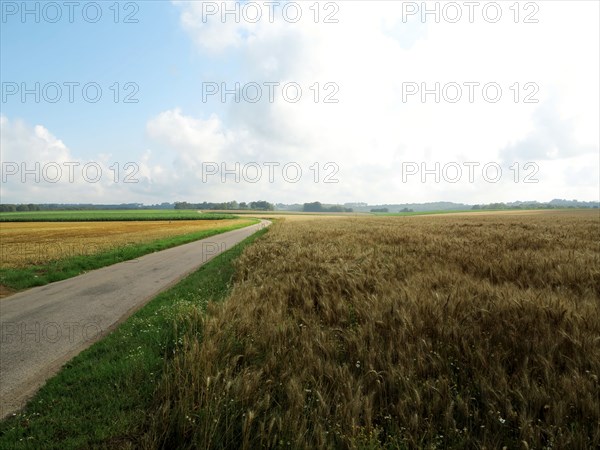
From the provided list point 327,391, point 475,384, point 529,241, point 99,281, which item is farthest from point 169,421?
point 529,241

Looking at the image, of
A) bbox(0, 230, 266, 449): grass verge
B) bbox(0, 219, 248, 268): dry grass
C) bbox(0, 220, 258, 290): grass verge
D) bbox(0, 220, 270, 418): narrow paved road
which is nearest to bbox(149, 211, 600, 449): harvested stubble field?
bbox(0, 230, 266, 449): grass verge

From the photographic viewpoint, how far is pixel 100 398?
4.22 m

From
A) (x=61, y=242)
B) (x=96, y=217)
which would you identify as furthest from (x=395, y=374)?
(x=96, y=217)

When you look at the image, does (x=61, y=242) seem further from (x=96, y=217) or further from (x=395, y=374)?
(x=96, y=217)

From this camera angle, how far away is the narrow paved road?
5.45m

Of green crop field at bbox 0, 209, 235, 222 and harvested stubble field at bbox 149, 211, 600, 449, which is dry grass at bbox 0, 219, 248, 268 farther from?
green crop field at bbox 0, 209, 235, 222

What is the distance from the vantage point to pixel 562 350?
363 centimetres

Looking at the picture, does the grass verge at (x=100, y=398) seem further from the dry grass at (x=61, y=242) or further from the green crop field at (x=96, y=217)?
the green crop field at (x=96, y=217)

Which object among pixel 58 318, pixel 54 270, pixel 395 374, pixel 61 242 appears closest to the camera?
pixel 395 374

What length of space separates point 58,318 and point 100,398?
6.07 metres

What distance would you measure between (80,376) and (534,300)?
758 centimetres

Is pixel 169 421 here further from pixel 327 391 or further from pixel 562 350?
pixel 562 350

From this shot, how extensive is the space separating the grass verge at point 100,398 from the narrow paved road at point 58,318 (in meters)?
0.52

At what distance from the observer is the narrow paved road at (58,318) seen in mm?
5449
